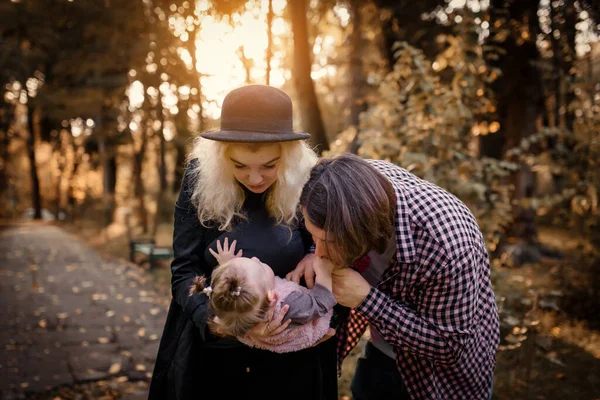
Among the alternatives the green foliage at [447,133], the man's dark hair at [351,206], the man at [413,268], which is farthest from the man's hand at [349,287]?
the green foliage at [447,133]

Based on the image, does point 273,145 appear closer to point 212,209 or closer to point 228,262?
point 212,209

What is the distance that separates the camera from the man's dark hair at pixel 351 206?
5.21 feet

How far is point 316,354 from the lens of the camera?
2.08 m

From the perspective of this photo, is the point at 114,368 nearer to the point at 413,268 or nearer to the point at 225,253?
the point at 225,253

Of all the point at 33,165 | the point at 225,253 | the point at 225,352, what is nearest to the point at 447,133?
the point at 225,253

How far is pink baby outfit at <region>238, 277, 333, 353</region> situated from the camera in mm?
1873

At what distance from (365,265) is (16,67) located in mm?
12149

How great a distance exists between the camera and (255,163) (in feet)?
6.59

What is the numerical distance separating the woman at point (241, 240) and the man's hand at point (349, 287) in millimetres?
339

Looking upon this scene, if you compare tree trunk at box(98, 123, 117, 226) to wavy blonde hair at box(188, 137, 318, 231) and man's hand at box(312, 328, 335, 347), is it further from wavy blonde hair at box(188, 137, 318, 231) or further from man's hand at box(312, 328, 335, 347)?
man's hand at box(312, 328, 335, 347)

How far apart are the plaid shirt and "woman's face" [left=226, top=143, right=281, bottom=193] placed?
1.79 ft

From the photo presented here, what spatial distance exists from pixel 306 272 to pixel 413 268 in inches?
19.8

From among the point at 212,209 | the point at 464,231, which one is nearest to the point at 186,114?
the point at 212,209

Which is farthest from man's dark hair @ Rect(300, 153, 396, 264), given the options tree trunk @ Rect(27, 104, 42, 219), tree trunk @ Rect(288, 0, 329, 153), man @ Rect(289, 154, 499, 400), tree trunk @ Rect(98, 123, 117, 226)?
tree trunk @ Rect(27, 104, 42, 219)
